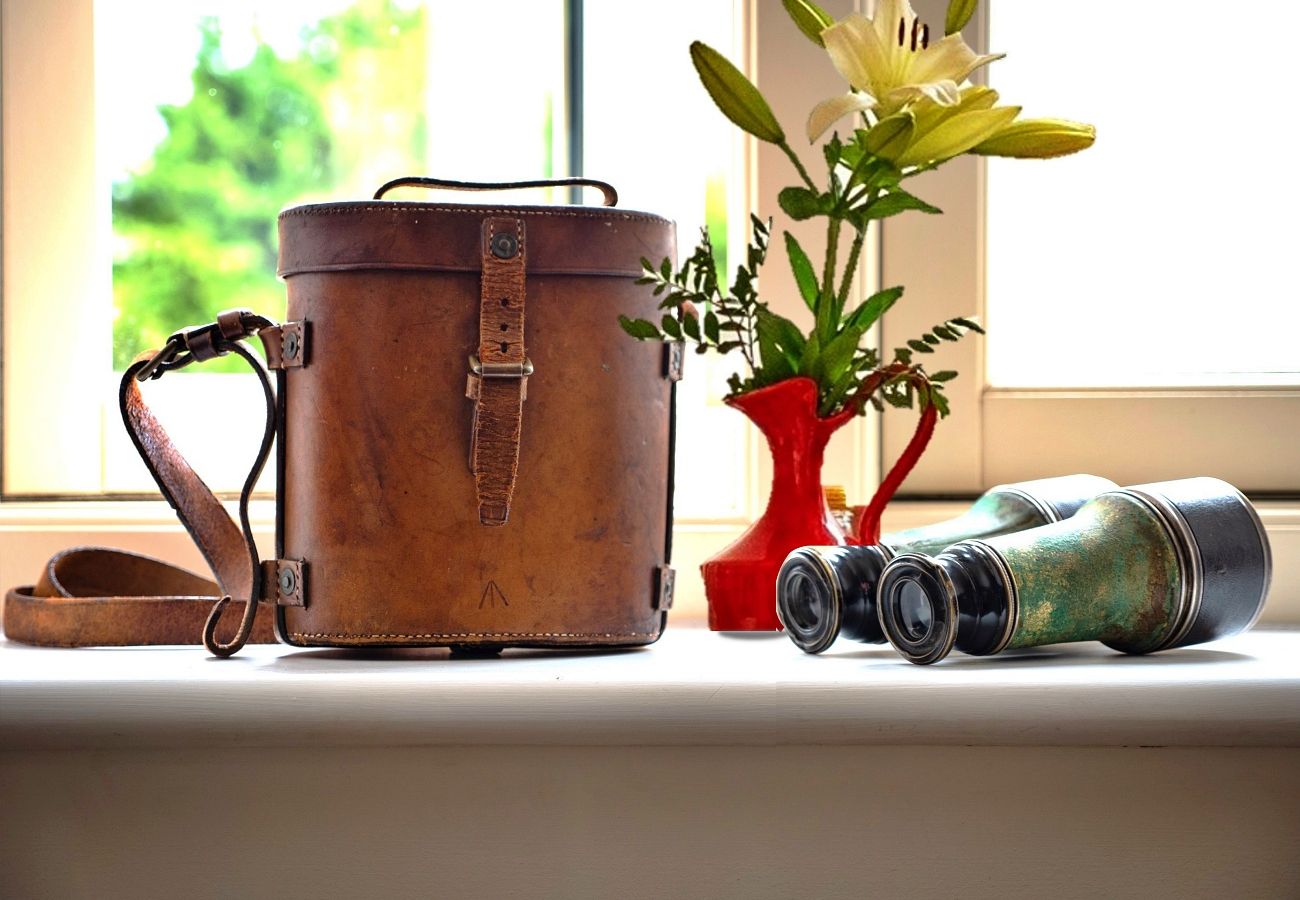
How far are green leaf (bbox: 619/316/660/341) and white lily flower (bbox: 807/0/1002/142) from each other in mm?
186

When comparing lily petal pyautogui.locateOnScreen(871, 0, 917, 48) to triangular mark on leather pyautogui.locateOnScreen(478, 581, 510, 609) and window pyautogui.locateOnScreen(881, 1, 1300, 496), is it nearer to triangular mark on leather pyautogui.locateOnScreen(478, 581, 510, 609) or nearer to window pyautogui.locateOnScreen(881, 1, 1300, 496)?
window pyautogui.locateOnScreen(881, 1, 1300, 496)

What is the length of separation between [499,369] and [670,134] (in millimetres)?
558

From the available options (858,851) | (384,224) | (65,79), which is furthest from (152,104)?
(858,851)

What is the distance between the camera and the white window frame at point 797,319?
49.3 inches

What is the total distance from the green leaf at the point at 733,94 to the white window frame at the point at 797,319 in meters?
0.18

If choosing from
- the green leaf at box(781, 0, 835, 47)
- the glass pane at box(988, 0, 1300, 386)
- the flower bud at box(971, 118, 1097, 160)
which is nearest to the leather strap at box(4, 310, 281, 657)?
the green leaf at box(781, 0, 835, 47)

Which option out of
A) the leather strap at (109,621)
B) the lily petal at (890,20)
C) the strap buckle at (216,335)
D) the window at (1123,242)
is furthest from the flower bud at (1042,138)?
the leather strap at (109,621)

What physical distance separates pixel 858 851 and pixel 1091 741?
0.54 ft

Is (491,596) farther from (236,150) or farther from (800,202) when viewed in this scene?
(236,150)

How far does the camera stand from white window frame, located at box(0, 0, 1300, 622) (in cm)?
125

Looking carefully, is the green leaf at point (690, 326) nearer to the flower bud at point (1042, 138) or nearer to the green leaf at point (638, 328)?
the green leaf at point (638, 328)

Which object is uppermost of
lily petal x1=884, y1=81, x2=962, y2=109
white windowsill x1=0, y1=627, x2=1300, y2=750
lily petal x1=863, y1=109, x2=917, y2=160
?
lily petal x1=884, y1=81, x2=962, y2=109

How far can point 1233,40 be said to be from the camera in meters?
1.31

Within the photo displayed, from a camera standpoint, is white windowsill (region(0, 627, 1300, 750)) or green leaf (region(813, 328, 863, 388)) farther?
green leaf (region(813, 328, 863, 388))
